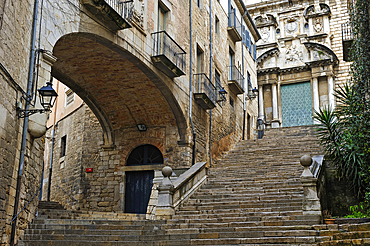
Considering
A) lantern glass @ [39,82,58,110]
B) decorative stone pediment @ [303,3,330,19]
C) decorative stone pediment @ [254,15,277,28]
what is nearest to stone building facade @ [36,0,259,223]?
lantern glass @ [39,82,58,110]

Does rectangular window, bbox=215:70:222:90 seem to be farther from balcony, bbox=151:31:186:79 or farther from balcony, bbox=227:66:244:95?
balcony, bbox=151:31:186:79

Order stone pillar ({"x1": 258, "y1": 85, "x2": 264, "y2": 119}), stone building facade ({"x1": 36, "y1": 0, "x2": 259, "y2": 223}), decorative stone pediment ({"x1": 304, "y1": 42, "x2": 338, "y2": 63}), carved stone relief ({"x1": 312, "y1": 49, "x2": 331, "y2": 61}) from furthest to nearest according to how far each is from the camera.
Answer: stone pillar ({"x1": 258, "y1": 85, "x2": 264, "y2": 119})
carved stone relief ({"x1": 312, "y1": 49, "x2": 331, "y2": 61})
decorative stone pediment ({"x1": 304, "y1": 42, "x2": 338, "y2": 63})
stone building facade ({"x1": 36, "y1": 0, "x2": 259, "y2": 223})

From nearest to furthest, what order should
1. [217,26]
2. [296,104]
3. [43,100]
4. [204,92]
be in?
[43,100]
[204,92]
[217,26]
[296,104]

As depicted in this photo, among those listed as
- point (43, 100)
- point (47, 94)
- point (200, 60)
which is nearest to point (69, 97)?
point (200, 60)

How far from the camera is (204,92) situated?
1642cm

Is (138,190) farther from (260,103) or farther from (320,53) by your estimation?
(320,53)

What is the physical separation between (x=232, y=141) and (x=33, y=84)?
13096mm

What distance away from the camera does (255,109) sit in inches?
1038

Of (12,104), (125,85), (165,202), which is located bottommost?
(165,202)

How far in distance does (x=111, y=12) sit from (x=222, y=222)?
18.0 ft

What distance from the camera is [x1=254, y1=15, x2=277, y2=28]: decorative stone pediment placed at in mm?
27966

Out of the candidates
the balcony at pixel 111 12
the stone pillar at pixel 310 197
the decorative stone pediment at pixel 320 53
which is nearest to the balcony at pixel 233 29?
the decorative stone pediment at pixel 320 53

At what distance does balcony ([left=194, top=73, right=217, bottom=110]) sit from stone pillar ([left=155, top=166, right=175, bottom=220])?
5758 mm

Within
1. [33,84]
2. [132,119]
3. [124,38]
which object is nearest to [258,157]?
[132,119]
